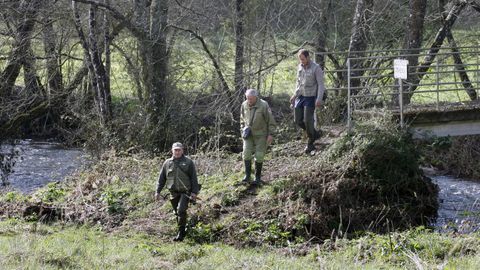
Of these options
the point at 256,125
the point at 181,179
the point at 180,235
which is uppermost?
the point at 256,125

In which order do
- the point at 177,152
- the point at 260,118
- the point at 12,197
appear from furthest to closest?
1. the point at 12,197
2. the point at 260,118
3. the point at 177,152

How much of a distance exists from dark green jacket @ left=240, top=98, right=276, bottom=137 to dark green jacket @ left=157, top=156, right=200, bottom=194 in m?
1.65

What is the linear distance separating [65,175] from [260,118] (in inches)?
339

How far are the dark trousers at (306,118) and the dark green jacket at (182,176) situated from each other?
305 cm

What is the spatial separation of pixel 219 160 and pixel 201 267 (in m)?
8.08

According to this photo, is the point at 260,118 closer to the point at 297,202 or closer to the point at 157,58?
the point at 297,202

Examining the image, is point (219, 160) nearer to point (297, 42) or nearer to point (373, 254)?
point (373, 254)

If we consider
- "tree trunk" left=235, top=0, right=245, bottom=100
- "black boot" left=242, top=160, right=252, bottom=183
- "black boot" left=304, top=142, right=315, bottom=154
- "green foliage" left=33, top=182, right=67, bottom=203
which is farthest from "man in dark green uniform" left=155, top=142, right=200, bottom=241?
"tree trunk" left=235, top=0, right=245, bottom=100

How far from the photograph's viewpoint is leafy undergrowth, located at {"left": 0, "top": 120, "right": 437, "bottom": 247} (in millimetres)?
15375

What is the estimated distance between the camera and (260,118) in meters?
15.7

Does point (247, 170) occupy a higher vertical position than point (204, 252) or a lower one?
higher

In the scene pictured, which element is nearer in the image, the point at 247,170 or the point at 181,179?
the point at 181,179

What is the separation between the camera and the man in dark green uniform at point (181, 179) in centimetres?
1471

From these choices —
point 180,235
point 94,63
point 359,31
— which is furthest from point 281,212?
point 94,63
